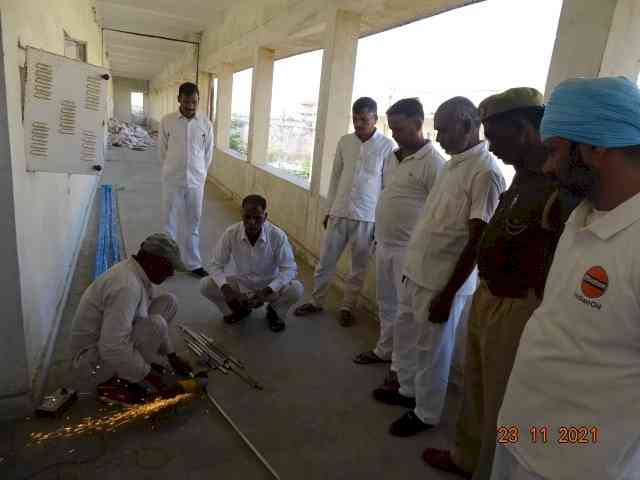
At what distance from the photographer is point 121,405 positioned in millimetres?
2387

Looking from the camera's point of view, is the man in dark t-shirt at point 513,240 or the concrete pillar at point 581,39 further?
the concrete pillar at point 581,39

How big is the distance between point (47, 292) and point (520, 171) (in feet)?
9.37

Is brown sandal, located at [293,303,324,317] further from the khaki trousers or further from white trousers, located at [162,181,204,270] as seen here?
the khaki trousers

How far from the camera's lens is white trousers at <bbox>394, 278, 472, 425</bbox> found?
224 cm

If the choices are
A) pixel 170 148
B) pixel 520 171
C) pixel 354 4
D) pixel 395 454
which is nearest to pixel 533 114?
pixel 520 171

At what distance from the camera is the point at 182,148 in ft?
14.6

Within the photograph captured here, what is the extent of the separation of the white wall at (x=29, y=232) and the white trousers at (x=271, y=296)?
1059 mm

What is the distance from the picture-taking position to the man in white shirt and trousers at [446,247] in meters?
2.01

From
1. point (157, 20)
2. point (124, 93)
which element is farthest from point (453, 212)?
point (124, 93)

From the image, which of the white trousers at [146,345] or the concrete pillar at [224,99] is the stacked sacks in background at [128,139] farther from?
the white trousers at [146,345]

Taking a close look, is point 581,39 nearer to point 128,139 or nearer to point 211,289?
point 211,289

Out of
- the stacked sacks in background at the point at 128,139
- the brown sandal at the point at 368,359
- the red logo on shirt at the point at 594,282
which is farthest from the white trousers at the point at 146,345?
the stacked sacks in background at the point at 128,139

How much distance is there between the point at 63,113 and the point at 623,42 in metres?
2.95

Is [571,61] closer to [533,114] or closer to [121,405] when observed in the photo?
[533,114]
